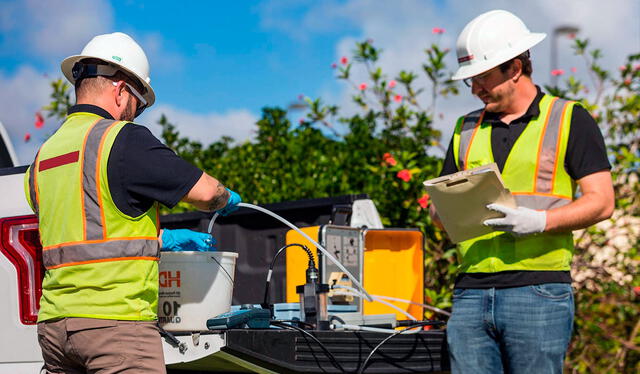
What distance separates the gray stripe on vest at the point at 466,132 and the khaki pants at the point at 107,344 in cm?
135

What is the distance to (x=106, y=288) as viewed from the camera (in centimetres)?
278

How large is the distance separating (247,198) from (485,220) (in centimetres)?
362

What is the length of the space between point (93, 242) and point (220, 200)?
49 centimetres

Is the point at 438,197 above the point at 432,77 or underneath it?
underneath

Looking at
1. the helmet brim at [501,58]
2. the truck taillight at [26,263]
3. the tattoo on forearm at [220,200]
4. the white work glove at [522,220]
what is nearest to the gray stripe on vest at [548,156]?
the white work glove at [522,220]

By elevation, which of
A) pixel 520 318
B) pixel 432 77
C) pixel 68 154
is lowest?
pixel 520 318

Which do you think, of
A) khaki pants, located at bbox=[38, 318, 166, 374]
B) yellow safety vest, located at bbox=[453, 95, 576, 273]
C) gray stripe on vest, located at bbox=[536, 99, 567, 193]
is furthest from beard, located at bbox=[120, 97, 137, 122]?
gray stripe on vest, located at bbox=[536, 99, 567, 193]

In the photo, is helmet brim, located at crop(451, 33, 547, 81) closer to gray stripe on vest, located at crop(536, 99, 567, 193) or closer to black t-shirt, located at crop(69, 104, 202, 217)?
gray stripe on vest, located at crop(536, 99, 567, 193)

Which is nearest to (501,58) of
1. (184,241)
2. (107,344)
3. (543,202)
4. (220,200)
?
(543,202)

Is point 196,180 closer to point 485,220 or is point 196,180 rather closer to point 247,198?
point 485,220

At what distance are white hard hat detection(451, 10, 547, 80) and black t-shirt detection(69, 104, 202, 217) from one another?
1176mm

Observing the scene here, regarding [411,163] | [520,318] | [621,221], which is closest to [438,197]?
[520,318]

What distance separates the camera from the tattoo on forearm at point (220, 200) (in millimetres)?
3012

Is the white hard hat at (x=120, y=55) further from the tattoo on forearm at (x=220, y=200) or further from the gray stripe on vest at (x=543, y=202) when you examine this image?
the gray stripe on vest at (x=543, y=202)
